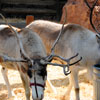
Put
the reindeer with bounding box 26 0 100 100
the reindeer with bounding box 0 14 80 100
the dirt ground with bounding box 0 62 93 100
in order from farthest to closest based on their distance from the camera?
the dirt ground with bounding box 0 62 93 100, the reindeer with bounding box 26 0 100 100, the reindeer with bounding box 0 14 80 100

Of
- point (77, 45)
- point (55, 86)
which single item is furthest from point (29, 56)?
point (55, 86)

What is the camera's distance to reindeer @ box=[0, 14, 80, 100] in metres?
2.93

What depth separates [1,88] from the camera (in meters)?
5.05

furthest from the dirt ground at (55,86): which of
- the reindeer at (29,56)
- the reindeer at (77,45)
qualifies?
the reindeer at (29,56)

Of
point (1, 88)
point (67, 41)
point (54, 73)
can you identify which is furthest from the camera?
point (54, 73)

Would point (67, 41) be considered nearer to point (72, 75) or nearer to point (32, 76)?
point (72, 75)

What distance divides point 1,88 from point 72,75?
72.7 inches

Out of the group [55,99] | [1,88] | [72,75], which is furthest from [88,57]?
[1,88]

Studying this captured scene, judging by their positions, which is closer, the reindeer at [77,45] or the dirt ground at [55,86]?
the reindeer at [77,45]

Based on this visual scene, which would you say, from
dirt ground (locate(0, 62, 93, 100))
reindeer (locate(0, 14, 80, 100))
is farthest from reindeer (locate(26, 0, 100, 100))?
reindeer (locate(0, 14, 80, 100))

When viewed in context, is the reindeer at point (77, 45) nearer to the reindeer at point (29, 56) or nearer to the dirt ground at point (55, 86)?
the dirt ground at point (55, 86)

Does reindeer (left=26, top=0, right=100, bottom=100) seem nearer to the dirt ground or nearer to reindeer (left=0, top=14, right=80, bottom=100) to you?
the dirt ground

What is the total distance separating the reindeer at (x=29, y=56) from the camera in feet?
9.61

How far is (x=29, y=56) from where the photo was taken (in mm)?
3156
